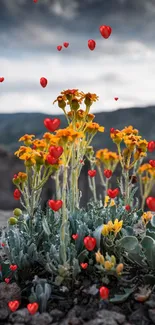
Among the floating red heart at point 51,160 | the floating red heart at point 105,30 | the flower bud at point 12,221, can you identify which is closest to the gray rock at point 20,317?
the flower bud at point 12,221

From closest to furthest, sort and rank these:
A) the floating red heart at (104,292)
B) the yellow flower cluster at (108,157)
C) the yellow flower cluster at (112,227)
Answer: the floating red heart at (104,292)
the yellow flower cluster at (112,227)
the yellow flower cluster at (108,157)

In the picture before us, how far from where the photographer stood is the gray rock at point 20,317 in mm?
2924

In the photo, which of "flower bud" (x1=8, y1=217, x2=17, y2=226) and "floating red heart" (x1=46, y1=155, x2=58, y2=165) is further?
"flower bud" (x1=8, y1=217, x2=17, y2=226)

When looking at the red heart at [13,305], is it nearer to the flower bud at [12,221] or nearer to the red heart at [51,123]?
the flower bud at [12,221]

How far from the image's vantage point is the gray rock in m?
2.92

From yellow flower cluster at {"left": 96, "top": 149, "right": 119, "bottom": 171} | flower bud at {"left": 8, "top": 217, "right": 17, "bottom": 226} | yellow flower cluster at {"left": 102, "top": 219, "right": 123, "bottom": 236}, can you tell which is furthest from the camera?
yellow flower cluster at {"left": 96, "top": 149, "right": 119, "bottom": 171}

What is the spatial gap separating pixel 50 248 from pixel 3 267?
1.63 ft

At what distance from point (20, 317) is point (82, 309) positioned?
0.42 meters

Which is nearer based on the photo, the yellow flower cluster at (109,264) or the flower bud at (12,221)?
the yellow flower cluster at (109,264)

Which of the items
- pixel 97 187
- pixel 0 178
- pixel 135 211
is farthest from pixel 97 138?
pixel 135 211

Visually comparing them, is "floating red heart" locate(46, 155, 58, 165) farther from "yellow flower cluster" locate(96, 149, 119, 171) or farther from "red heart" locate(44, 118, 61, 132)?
"yellow flower cluster" locate(96, 149, 119, 171)

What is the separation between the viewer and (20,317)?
2943 mm

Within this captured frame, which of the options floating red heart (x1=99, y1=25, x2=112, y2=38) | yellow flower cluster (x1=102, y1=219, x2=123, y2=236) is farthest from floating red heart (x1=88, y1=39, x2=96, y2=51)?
yellow flower cluster (x1=102, y1=219, x2=123, y2=236)

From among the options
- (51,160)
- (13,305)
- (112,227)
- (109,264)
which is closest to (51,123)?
(51,160)
